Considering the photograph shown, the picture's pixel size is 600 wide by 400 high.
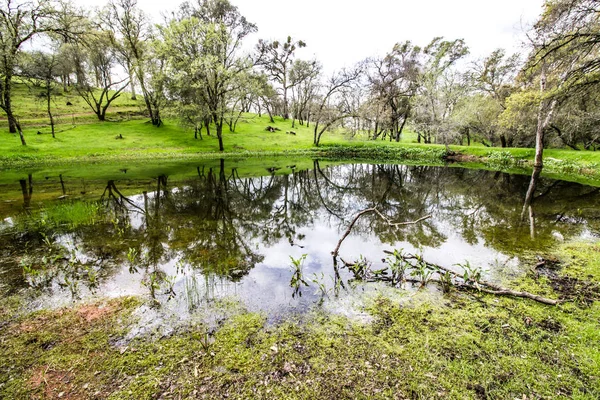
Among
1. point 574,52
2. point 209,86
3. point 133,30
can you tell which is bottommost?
point 574,52

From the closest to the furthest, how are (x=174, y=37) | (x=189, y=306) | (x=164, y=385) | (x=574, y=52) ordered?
(x=164, y=385)
(x=189, y=306)
(x=574, y=52)
(x=174, y=37)

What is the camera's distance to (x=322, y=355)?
4078 millimetres

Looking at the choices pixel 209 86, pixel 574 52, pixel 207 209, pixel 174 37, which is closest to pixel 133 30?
pixel 174 37

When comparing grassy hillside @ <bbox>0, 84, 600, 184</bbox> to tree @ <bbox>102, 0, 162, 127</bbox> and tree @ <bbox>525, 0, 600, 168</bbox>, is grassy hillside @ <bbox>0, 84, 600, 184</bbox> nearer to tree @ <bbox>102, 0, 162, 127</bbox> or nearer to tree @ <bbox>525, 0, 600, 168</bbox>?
tree @ <bbox>102, 0, 162, 127</bbox>

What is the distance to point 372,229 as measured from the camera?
32.2 ft

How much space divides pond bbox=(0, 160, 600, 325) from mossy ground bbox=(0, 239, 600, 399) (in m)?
0.62

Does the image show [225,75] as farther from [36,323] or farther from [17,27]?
[36,323]

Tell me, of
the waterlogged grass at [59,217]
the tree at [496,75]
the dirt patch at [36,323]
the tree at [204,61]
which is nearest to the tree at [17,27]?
the tree at [204,61]

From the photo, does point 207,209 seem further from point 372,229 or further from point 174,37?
point 174,37

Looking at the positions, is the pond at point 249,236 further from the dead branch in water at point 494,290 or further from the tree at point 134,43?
the tree at point 134,43

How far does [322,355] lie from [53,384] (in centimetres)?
360

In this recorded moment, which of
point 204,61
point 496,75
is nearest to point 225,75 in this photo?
point 204,61

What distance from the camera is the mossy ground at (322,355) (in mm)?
3465

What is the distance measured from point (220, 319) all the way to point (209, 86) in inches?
1297
